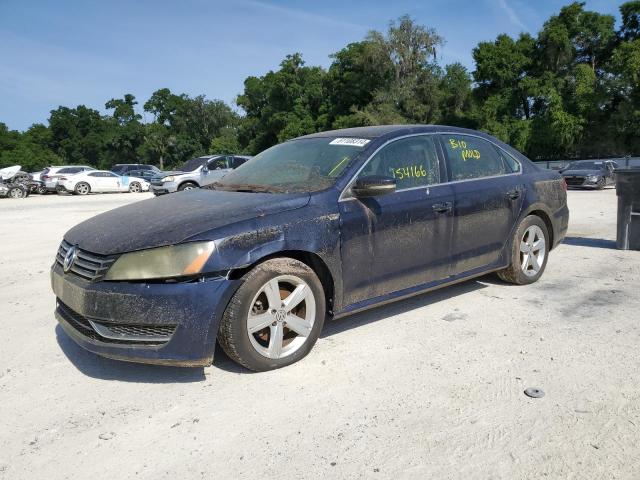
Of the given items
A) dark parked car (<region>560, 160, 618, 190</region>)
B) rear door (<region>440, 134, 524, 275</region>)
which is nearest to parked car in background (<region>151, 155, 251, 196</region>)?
dark parked car (<region>560, 160, 618, 190</region>)

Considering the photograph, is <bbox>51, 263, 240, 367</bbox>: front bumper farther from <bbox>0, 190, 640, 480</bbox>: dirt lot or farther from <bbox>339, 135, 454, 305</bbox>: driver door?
<bbox>339, 135, 454, 305</bbox>: driver door

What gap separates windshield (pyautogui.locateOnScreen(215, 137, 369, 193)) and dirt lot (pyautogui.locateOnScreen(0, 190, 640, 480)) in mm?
1201

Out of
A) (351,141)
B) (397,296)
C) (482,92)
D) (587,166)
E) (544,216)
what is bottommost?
(397,296)

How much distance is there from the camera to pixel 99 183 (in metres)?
26.3

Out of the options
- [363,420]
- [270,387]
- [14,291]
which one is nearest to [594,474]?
[363,420]

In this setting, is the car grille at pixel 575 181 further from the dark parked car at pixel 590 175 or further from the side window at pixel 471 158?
the side window at pixel 471 158

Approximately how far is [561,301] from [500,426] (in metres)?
2.50

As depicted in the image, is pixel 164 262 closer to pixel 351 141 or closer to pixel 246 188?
pixel 246 188

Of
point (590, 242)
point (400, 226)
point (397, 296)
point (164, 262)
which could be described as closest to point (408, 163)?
point (400, 226)

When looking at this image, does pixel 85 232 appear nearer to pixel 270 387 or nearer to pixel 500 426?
pixel 270 387

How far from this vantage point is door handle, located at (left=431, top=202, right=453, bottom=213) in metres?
4.34

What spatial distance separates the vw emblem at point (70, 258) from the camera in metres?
Result: 3.51

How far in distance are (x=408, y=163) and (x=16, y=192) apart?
23342mm

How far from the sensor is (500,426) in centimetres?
279
